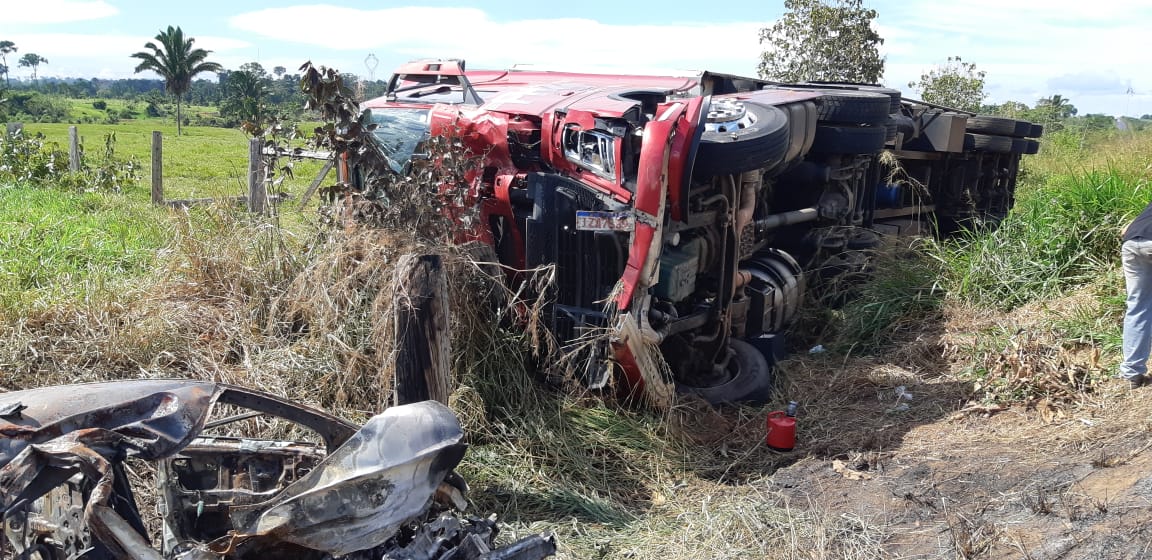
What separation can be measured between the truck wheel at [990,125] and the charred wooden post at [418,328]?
6.74m

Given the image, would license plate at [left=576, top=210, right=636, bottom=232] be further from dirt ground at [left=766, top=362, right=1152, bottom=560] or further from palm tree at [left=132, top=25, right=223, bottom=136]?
palm tree at [left=132, top=25, right=223, bottom=136]

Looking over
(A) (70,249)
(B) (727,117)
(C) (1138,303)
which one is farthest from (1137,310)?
(A) (70,249)

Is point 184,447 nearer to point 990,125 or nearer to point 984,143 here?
point 984,143

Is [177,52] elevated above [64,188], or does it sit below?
above

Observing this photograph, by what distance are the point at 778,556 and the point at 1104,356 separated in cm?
279

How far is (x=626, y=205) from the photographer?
14.5 feet

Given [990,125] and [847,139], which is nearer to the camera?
[847,139]

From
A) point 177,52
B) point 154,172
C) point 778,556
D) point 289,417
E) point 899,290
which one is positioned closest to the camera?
point 289,417

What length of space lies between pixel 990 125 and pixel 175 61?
52308 millimetres

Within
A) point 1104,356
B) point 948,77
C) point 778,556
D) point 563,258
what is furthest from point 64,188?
point 948,77

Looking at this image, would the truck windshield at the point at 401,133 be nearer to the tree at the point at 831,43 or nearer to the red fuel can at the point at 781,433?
the red fuel can at the point at 781,433

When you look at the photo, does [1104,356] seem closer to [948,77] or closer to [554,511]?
[554,511]

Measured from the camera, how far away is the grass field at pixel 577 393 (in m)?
3.99

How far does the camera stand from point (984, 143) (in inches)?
337
